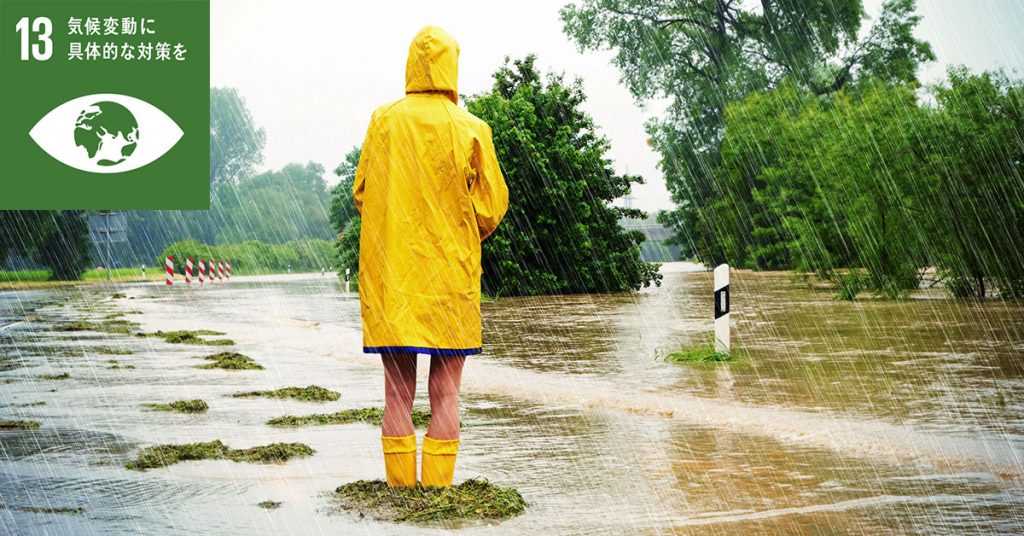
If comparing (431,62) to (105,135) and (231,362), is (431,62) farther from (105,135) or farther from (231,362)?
(105,135)

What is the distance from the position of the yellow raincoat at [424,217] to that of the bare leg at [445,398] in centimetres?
10

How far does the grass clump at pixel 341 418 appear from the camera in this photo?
793 cm

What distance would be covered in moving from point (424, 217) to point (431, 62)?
720mm

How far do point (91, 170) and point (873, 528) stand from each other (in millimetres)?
20528

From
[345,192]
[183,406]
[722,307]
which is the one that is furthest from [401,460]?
[345,192]

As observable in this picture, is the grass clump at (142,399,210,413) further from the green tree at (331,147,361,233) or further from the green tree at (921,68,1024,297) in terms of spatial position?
the green tree at (331,147,361,233)

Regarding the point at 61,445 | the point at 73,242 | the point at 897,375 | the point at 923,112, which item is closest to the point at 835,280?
the point at 923,112

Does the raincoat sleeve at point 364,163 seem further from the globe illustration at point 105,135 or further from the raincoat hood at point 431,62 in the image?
the globe illustration at point 105,135

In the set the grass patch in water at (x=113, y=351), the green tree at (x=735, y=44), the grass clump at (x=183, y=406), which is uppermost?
the green tree at (x=735, y=44)

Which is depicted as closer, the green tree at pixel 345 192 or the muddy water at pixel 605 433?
the muddy water at pixel 605 433

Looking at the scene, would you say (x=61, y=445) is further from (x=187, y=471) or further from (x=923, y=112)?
(x=923, y=112)

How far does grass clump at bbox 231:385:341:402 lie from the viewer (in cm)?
932

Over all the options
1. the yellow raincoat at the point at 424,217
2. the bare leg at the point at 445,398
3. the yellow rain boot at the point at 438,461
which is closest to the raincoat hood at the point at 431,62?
the yellow raincoat at the point at 424,217

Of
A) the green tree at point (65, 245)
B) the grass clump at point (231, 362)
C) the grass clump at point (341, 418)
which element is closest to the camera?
the grass clump at point (341, 418)
